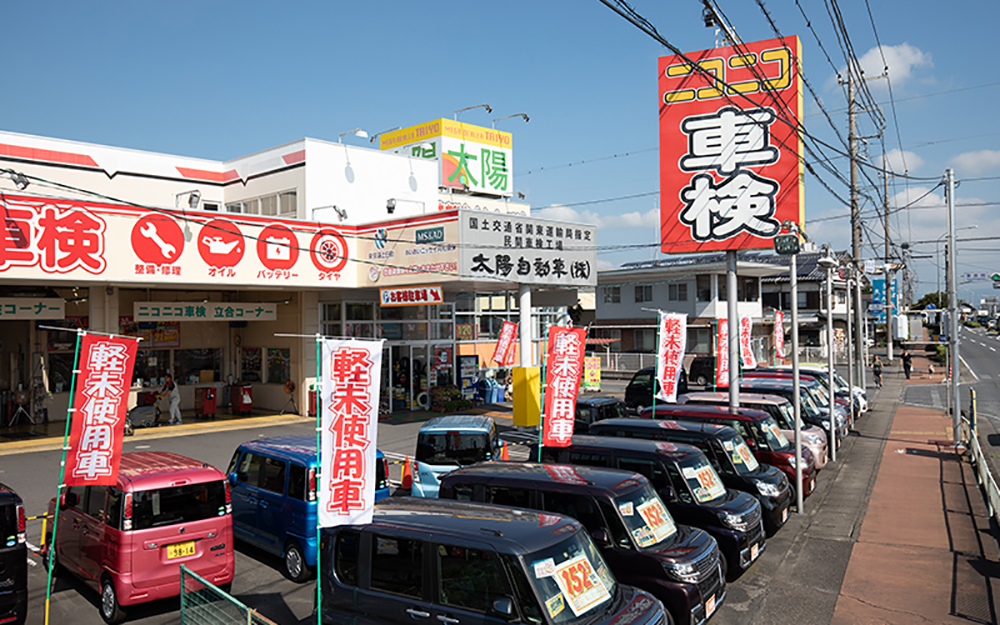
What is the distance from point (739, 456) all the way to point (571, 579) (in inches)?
264

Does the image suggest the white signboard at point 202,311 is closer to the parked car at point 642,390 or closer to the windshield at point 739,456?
the parked car at point 642,390

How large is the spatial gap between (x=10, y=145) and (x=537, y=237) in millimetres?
19169

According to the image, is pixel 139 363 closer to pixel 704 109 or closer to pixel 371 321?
pixel 371 321

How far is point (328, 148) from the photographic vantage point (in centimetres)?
2600

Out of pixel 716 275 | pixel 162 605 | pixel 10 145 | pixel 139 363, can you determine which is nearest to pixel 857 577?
pixel 162 605

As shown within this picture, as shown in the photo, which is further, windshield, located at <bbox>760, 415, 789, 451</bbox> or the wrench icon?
the wrench icon

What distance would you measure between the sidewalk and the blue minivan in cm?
529

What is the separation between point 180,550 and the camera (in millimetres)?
7977

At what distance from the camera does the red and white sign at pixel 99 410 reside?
25.5ft

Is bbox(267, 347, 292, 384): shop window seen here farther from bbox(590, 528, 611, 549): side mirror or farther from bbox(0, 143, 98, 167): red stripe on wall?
bbox(590, 528, 611, 549): side mirror

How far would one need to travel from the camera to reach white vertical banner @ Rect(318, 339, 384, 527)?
6.45m

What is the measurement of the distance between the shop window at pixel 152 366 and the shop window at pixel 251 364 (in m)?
2.81

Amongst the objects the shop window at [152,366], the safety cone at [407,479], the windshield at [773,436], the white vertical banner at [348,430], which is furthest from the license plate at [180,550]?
the shop window at [152,366]

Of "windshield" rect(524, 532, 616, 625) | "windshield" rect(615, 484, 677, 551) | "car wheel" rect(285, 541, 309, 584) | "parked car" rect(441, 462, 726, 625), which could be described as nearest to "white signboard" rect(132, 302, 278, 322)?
"car wheel" rect(285, 541, 309, 584)
